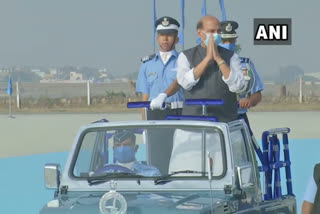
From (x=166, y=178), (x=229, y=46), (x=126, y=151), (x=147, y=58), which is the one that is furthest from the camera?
(x=147, y=58)

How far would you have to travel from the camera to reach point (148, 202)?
805 cm

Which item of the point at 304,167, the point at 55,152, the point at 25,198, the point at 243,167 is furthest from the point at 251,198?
the point at 55,152

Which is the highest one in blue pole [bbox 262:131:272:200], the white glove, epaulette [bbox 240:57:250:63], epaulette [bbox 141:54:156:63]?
epaulette [bbox 141:54:156:63]

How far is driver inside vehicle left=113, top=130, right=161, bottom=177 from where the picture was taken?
29.8 ft

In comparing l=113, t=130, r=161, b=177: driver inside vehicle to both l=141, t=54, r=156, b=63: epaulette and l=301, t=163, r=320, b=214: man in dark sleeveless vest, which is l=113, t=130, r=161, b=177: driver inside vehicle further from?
l=141, t=54, r=156, b=63: epaulette

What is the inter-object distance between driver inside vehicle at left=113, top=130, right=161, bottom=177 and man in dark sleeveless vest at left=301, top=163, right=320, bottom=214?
2.55 metres

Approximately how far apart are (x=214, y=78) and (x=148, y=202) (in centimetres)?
313

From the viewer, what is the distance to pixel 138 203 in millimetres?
8008

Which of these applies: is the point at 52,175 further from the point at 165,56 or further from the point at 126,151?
the point at 165,56

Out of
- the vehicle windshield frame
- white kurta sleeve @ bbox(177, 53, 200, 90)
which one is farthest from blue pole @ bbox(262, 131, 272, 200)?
the vehicle windshield frame

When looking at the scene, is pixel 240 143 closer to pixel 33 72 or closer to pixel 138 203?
pixel 138 203

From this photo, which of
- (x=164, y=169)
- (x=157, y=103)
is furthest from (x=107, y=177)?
(x=157, y=103)

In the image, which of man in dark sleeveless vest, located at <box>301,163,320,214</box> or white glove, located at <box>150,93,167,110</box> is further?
white glove, located at <box>150,93,167,110</box>

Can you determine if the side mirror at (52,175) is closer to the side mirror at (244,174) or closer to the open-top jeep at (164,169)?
the open-top jeep at (164,169)
